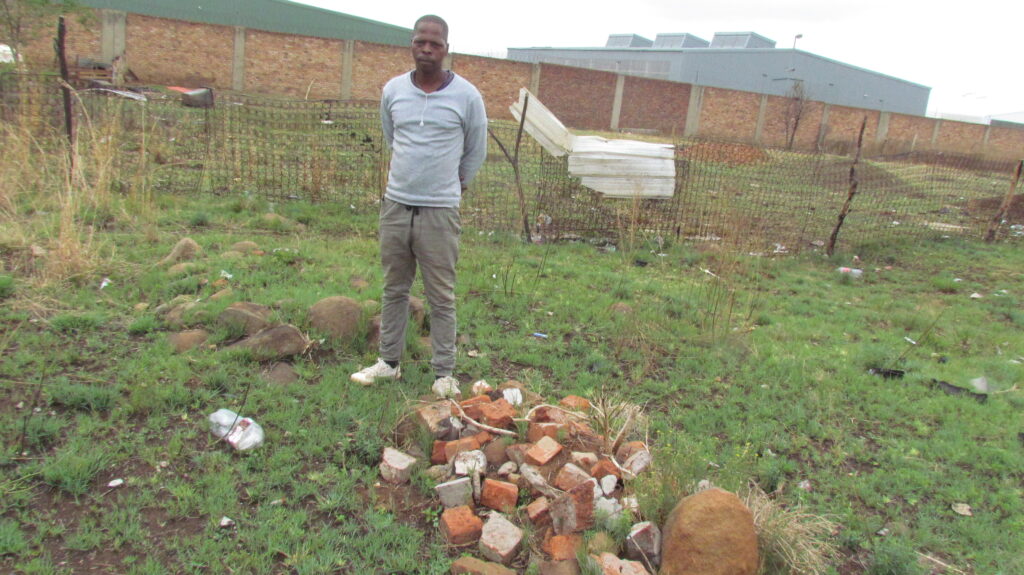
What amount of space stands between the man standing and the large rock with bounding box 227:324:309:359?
76 cm

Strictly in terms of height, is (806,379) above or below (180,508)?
above

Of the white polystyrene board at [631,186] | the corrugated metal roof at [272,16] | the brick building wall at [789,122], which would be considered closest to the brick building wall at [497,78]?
the corrugated metal roof at [272,16]

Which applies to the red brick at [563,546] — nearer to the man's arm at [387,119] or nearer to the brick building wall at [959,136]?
the man's arm at [387,119]

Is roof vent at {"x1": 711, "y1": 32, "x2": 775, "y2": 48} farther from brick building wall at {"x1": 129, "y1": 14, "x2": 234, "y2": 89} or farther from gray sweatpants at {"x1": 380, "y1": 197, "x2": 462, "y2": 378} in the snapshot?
gray sweatpants at {"x1": 380, "y1": 197, "x2": 462, "y2": 378}

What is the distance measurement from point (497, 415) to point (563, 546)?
0.82 meters

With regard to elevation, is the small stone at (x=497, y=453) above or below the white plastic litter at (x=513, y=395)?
below

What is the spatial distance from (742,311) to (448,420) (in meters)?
3.41

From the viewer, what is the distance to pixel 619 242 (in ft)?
25.2

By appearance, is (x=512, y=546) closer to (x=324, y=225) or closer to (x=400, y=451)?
(x=400, y=451)

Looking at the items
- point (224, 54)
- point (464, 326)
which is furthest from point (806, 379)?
point (224, 54)

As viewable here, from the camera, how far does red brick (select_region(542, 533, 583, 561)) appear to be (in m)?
2.42

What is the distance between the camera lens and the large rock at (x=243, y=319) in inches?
157

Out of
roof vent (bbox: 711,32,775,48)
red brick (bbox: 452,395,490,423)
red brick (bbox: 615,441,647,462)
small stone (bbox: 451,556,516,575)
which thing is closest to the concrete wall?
roof vent (bbox: 711,32,775,48)

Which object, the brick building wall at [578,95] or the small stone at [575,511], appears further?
the brick building wall at [578,95]
